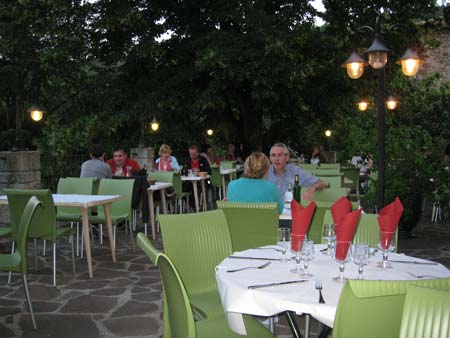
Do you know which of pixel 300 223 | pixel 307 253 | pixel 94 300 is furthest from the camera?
pixel 94 300

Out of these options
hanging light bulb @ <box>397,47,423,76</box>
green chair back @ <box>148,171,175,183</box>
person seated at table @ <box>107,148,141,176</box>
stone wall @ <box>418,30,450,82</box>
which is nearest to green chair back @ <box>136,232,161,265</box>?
person seated at table @ <box>107,148,141,176</box>

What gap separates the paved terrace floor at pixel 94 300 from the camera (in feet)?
14.6

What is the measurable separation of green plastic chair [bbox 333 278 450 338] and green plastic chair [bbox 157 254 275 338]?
2.28ft

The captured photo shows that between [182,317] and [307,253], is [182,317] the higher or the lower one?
the lower one

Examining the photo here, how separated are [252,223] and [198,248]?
84 cm

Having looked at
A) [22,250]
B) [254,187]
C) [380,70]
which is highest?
[380,70]

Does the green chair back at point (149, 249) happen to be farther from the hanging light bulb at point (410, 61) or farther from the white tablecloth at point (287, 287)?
the hanging light bulb at point (410, 61)

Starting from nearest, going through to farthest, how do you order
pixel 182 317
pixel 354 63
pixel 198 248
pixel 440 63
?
1. pixel 182 317
2. pixel 198 248
3. pixel 354 63
4. pixel 440 63

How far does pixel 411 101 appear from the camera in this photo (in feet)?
70.3

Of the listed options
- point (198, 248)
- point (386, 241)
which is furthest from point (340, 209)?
point (198, 248)

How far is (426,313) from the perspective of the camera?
1.78 metres

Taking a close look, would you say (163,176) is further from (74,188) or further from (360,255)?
(360,255)

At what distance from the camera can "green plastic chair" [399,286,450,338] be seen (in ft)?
5.79

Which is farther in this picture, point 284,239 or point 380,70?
point 380,70
